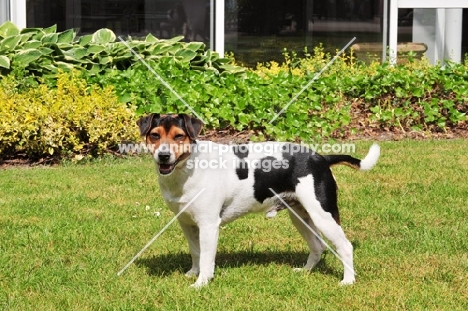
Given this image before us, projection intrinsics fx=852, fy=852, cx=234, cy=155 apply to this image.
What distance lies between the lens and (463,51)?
14.3 metres

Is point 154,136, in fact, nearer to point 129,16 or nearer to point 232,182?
point 232,182

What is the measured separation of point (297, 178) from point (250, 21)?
8.53 meters

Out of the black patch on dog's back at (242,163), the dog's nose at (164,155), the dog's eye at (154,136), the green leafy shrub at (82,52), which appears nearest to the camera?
the dog's nose at (164,155)

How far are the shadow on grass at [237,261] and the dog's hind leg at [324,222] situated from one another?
23cm

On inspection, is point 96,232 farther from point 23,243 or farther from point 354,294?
point 354,294

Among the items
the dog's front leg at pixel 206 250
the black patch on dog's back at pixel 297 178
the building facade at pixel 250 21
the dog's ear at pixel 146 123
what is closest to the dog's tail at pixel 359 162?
the black patch on dog's back at pixel 297 178

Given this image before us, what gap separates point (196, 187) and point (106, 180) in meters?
3.46

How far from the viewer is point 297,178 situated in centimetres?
558

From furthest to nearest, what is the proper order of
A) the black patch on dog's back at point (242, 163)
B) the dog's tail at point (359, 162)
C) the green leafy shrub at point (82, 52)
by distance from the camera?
the green leafy shrub at point (82, 52) < the dog's tail at point (359, 162) < the black patch on dog's back at point (242, 163)

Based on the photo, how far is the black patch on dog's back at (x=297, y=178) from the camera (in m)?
5.55

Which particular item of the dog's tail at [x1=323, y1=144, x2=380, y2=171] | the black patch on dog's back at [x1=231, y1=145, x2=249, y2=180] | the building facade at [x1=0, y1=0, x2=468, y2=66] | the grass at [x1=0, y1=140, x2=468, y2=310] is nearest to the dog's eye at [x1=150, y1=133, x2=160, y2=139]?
the black patch on dog's back at [x1=231, y1=145, x2=249, y2=180]

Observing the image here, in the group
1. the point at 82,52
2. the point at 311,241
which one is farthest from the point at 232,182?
the point at 82,52

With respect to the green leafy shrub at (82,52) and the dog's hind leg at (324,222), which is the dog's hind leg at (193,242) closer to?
the dog's hind leg at (324,222)

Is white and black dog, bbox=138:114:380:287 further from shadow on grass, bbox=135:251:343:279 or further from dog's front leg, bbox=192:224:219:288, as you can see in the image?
shadow on grass, bbox=135:251:343:279
